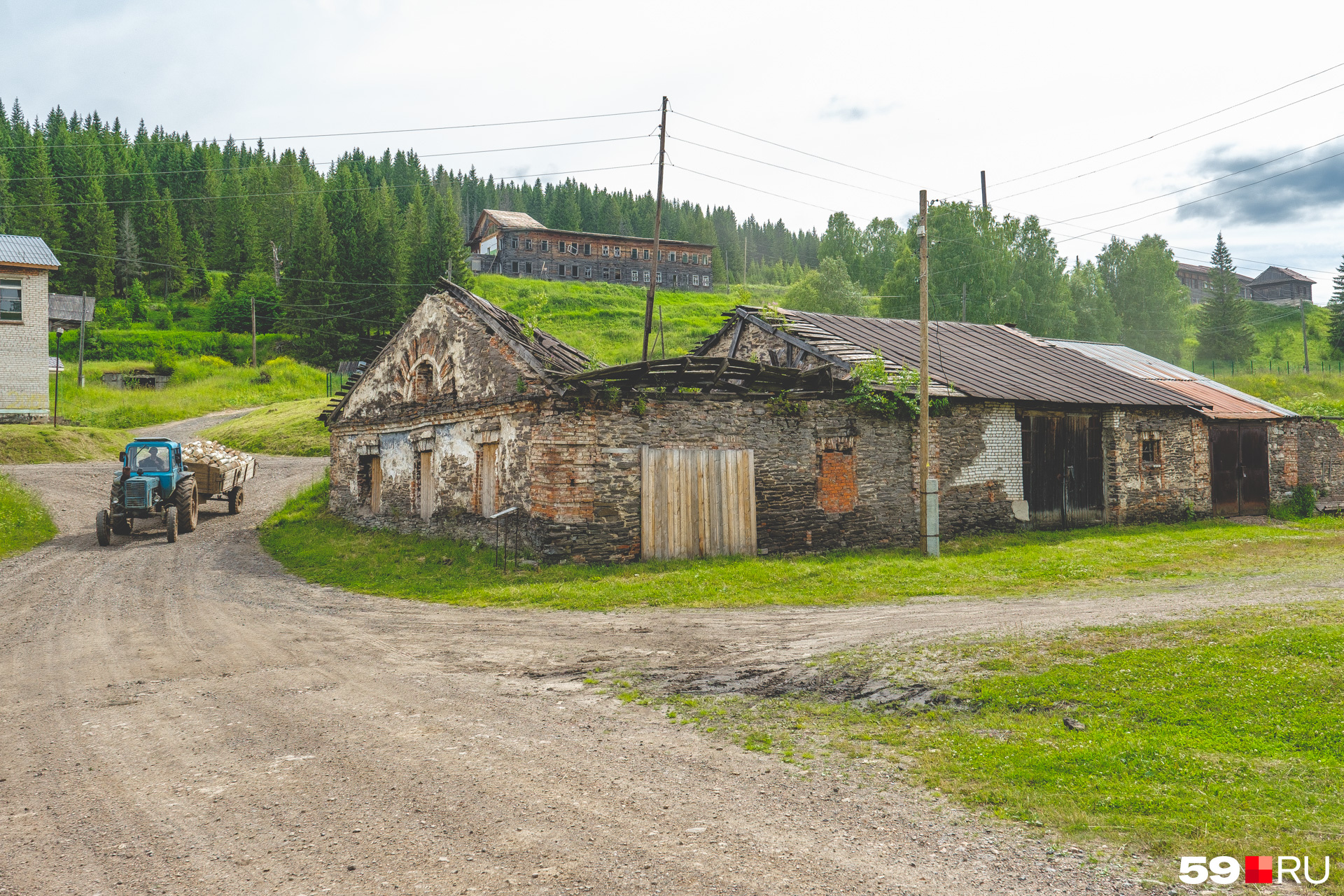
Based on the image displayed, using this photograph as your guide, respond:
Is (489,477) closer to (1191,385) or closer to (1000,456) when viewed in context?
(1000,456)

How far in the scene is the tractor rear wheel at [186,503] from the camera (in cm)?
1847

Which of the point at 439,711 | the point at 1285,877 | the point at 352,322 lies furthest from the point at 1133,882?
the point at 352,322

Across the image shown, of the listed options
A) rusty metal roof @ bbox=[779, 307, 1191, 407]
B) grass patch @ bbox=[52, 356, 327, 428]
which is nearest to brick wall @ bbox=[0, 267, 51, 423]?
grass patch @ bbox=[52, 356, 327, 428]

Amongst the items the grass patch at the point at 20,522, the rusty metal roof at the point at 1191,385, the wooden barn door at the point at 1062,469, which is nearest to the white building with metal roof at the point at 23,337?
the grass patch at the point at 20,522

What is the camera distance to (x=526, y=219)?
272 feet

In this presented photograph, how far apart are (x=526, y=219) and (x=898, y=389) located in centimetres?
7309

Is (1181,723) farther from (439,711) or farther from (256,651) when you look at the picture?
(256,651)

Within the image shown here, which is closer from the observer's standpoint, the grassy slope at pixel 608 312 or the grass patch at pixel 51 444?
the grass patch at pixel 51 444

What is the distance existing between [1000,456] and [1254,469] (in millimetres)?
9840

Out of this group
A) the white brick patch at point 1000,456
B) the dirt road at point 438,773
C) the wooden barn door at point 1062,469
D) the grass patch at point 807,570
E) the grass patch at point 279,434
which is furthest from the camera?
the grass patch at point 279,434

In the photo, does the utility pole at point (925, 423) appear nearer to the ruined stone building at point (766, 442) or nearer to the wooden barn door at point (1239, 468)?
the ruined stone building at point (766, 442)

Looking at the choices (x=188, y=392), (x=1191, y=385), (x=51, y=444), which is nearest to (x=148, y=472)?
(x=51, y=444)

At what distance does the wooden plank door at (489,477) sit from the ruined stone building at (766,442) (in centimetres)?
5

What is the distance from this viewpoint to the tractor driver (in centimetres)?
1803
